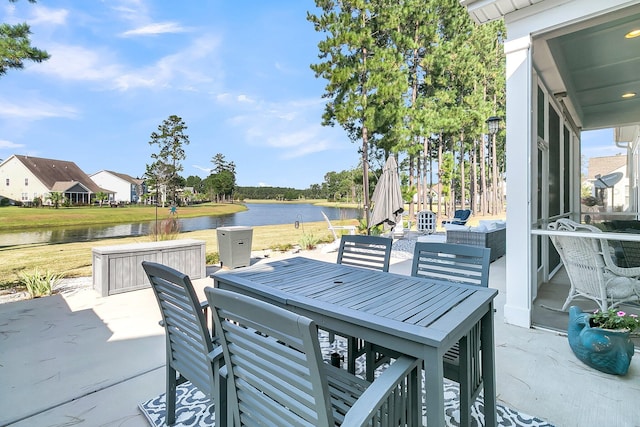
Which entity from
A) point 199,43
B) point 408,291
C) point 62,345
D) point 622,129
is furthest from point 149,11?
point 622,129

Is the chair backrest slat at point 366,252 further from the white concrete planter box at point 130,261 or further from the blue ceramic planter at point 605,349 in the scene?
the white concrete planter box at point 130,261

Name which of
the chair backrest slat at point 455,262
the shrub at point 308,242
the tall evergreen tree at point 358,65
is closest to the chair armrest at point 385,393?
the chair backrest slat at point 455,262

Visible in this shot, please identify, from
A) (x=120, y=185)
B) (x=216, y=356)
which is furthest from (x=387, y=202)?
(x=216, y=356)

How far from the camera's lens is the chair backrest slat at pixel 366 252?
8.66ft

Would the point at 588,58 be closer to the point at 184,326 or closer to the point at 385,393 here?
the point at 385,393

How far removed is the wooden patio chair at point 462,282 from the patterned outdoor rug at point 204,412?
277mm

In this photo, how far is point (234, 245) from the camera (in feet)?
18.4

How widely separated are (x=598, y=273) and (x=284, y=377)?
3.36m

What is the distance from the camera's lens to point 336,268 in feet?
7.80

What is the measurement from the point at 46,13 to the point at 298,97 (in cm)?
1127

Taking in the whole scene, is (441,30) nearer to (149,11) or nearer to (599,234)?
(149,11)

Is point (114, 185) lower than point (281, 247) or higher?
higher

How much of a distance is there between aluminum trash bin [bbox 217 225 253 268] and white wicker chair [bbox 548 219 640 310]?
455 centimetres

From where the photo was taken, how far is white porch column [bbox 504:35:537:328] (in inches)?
120
